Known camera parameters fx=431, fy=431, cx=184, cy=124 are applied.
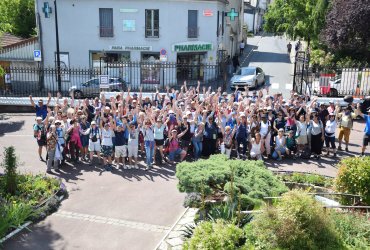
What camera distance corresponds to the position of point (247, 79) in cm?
2769

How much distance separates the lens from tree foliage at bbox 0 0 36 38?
38156 millimetres

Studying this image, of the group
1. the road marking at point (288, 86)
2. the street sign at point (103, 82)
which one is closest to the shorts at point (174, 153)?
the street sign at point (103, 82)

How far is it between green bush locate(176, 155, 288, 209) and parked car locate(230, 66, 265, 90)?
1772 centimetres

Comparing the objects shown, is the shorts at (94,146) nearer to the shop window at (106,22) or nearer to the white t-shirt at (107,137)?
the white t-shirt at (107,137)

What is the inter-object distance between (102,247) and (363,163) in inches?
225

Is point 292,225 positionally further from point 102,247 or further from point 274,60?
point 274,60

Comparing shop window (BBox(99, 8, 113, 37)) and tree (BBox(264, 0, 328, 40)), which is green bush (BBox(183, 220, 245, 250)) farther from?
tree (BBox(264, 0, 328, 40))

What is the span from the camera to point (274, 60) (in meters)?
43.1

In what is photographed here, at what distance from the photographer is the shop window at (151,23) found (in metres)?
29.7

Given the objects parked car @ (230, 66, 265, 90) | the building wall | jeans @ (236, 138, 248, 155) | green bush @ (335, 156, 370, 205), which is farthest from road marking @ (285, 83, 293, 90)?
green bush @ (335, 156, 370, 205)

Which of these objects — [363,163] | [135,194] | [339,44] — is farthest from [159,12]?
[363,163]

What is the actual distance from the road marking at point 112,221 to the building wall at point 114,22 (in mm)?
21320

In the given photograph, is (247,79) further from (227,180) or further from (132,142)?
(227,180)

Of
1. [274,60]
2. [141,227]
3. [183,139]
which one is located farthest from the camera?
[274,60]
